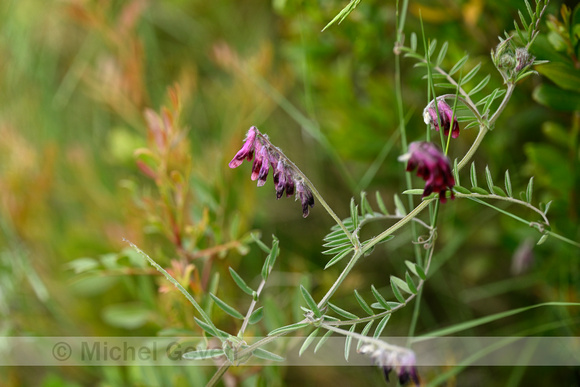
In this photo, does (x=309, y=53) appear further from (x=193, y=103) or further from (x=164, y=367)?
(x=164, y=367)

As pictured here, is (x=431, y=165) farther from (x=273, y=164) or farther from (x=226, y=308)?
(x=226, y=308)

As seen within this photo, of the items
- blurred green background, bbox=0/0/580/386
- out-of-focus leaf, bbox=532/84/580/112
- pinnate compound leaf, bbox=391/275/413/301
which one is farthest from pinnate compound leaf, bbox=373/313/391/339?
out-of-focus leaf, bbox=532/84/580/112

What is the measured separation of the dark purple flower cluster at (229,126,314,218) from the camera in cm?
57

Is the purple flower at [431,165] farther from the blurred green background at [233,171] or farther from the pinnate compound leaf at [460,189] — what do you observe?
the blurred green background at [233,171]

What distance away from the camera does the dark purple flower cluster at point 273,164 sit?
57cm

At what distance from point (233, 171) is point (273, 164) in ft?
1.87

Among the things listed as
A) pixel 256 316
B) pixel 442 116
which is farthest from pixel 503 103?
pixel 256 316

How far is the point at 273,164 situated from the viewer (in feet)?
1.90

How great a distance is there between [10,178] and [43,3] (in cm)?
68

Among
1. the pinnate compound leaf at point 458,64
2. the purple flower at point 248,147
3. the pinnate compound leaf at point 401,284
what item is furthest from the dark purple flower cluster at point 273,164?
the pinnate compound leaf at point 458,64

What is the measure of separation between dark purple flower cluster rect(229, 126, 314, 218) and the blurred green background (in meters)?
0.22

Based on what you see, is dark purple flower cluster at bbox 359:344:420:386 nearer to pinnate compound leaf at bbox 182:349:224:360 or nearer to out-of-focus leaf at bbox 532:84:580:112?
pinnate compound leaf at bbox 182:349:224:360

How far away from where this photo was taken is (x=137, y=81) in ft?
3.54

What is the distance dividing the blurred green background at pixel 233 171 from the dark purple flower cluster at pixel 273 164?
0.22m
